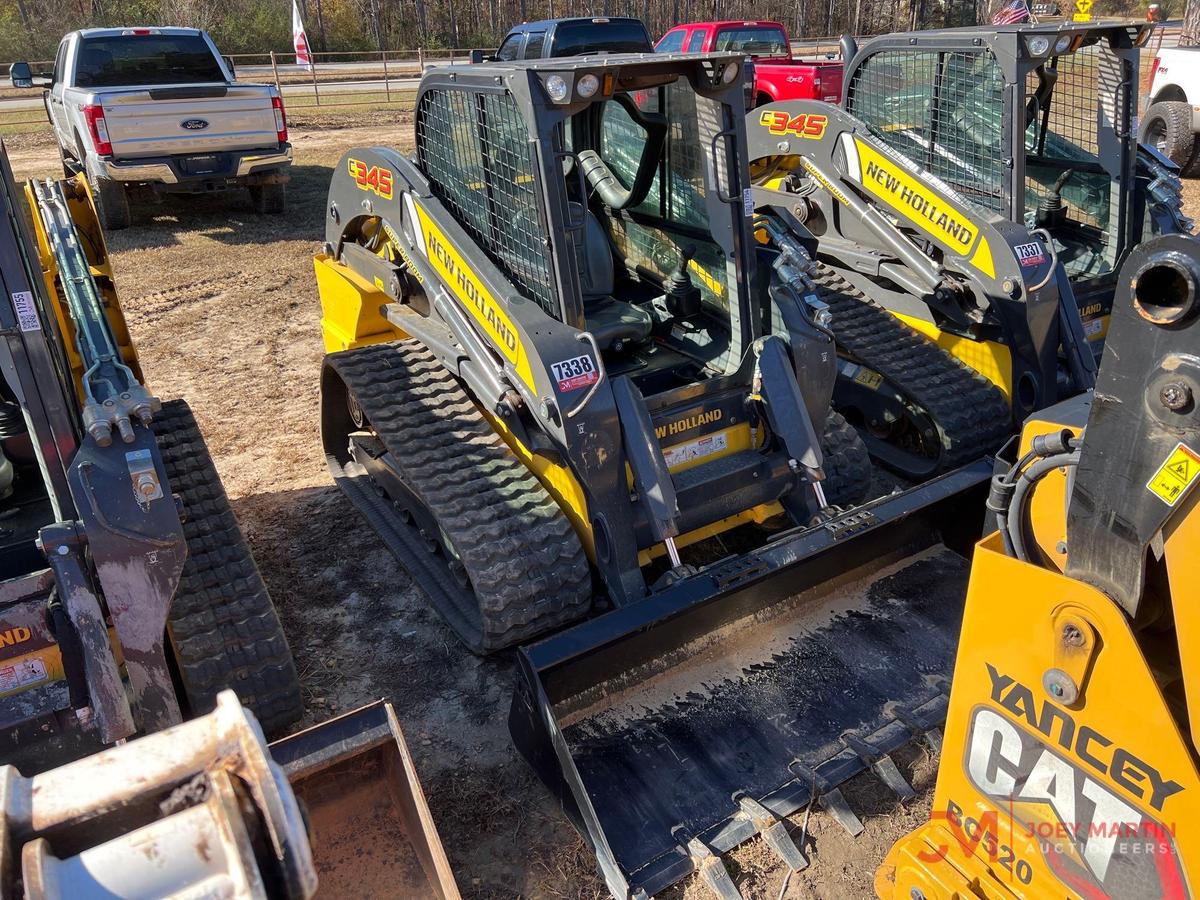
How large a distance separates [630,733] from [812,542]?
1054 mm

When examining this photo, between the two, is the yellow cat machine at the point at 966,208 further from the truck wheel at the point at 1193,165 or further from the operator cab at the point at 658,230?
the truck wheel at the point at 1193,165

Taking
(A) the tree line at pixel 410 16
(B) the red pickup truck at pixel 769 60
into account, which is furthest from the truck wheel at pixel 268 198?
(A) the tree line at pixel 410 16

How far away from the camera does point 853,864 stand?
3.11 m

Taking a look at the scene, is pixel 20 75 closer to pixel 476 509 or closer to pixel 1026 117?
pixel 476 509

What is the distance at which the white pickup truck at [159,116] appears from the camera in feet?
31.8

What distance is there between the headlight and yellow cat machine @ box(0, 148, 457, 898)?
1835mm

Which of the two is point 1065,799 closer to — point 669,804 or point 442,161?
point 669,804

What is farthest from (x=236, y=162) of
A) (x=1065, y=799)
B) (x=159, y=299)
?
(x=1065, y=799)

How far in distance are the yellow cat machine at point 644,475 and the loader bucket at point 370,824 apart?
634 mm

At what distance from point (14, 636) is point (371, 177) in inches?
117

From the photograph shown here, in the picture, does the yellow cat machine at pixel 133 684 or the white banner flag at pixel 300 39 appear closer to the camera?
the yellow cat machine at pixel 133 684

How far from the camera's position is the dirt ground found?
3.15m

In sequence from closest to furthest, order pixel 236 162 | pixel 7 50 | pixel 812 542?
pixel 812 542
pixel 236 162
pixel 7 50

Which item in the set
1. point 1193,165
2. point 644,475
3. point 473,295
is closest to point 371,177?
point 473,295
